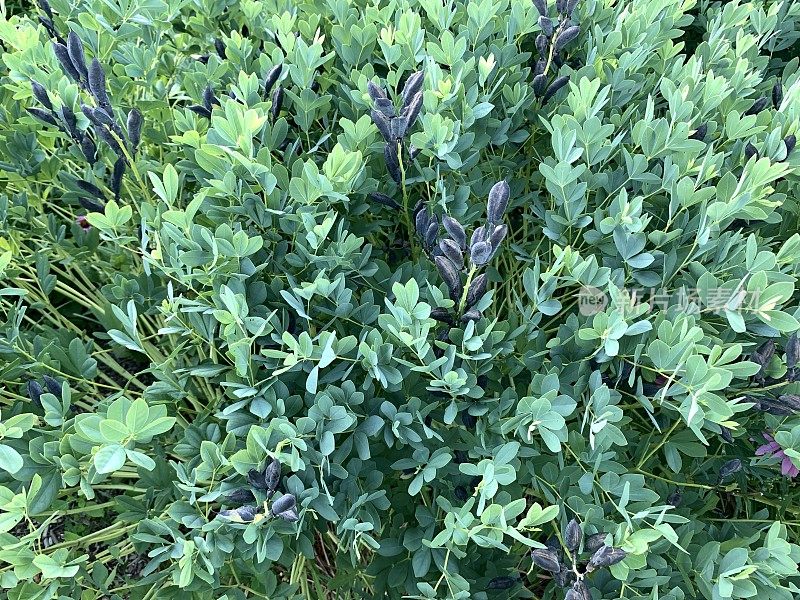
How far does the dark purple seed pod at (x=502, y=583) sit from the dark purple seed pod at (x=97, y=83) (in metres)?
1.43

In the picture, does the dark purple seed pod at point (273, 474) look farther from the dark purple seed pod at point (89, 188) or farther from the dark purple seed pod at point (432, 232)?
the dark purple seed pod at point (89, 188)

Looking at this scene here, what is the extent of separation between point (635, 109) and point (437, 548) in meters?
1.26

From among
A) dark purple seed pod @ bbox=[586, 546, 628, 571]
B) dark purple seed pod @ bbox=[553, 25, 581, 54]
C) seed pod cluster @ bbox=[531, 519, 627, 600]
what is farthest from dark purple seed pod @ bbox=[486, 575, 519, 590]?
dark purple seed pod @ bbox=[553, 25, 581, 54]

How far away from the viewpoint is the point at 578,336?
1.43m

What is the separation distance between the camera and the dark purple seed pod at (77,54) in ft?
4.81

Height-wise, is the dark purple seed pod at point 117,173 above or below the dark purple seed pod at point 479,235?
below

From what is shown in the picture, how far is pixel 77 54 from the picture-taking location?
1483 millimetres

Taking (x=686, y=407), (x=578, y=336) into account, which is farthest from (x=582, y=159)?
(x=686, y=407)

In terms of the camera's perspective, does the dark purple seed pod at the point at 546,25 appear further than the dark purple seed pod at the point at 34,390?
Yes

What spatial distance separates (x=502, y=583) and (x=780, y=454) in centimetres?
70

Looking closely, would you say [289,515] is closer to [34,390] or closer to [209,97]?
[34,390]

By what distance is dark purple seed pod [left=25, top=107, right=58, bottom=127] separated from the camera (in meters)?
1.62

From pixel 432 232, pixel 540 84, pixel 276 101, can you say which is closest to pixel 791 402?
pixel 432 232

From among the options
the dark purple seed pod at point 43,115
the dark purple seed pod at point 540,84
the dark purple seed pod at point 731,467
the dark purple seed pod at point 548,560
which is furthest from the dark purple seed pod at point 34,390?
the dark purple seed pod at point 731,467
